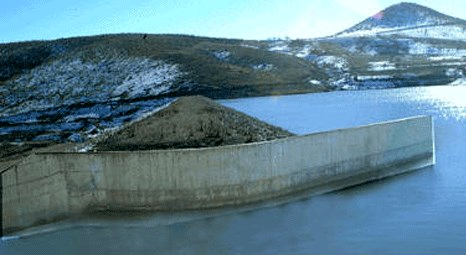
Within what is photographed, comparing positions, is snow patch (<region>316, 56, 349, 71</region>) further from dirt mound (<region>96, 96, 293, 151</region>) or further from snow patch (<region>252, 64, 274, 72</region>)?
dirt mound (<region>96, 96, 293, 151</region>)

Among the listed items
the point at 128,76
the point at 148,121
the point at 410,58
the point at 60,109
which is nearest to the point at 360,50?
the point at 410,58

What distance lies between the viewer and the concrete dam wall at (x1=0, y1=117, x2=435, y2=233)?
1820 centimetres

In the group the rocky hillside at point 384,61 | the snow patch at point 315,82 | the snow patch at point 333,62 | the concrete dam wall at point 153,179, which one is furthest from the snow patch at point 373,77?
the concrete dam wall at point 153,179

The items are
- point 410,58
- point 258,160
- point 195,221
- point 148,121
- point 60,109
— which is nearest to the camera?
point 195,221

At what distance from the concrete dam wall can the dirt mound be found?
4708 millimetres

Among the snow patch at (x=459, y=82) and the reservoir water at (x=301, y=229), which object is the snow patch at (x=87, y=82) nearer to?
the snow patch at (x=459, y=82)

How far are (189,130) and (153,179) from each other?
6.98 metres

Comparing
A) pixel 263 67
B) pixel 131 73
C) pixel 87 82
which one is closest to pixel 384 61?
pixel 263 67

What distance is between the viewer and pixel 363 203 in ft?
67.8

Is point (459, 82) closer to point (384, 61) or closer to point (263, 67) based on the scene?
point (384, 61)

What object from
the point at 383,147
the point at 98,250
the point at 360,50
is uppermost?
the point at 360,50

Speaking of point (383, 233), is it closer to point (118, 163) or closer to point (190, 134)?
point (118, 163)

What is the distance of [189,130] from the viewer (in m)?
25.8

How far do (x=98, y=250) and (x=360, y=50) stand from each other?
186 metres
